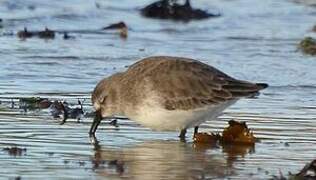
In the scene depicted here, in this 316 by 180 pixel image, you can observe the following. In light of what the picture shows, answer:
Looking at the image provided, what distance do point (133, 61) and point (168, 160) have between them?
475cm

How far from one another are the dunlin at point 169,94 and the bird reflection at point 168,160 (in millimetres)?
216

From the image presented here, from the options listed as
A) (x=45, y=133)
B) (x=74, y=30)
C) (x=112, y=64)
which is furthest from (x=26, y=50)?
(x=45, y=133)

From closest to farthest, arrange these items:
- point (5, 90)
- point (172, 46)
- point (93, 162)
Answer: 1. point (93, 162)
2. point (5, 90)
3. point (172, 46)

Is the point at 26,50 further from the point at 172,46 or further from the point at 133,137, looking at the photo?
the point at 133,137

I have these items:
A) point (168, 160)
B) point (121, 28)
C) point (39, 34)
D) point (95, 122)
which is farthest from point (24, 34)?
point (168, 160)

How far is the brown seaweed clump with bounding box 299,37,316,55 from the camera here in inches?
523

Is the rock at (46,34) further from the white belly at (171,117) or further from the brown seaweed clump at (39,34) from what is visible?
the white belly at (171,117)

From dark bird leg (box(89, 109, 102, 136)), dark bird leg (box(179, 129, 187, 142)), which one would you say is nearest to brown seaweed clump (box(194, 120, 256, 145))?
dark bird leg (box(179, 129, 187, 142))

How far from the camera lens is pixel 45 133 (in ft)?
28.8

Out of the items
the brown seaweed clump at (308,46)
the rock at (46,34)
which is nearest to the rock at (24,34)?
the rock at (46,34)

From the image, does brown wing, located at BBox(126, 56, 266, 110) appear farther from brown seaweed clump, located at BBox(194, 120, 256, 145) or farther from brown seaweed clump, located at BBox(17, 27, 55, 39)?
brown seaweed clump, located at BBox(17, 27, 55, 39)

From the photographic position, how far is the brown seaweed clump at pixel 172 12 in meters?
16.6

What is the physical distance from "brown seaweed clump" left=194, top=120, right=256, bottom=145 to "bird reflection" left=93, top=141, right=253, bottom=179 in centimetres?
5

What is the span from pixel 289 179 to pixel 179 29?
27.7ft
